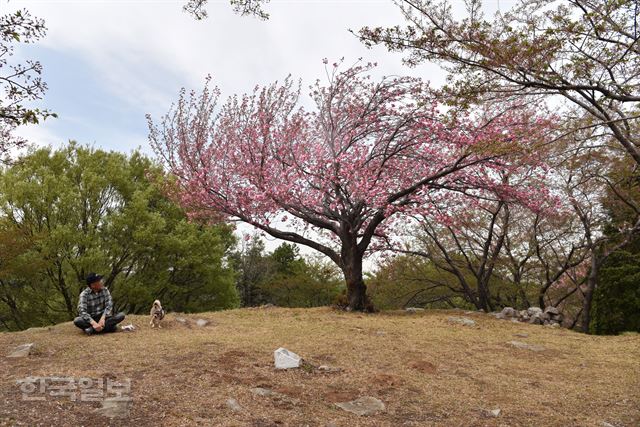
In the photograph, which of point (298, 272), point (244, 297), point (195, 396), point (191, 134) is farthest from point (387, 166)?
point (244, 297)

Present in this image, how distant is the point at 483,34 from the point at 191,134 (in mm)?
8022

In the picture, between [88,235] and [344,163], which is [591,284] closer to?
[344,163]

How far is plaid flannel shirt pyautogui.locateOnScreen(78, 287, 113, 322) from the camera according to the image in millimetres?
7800

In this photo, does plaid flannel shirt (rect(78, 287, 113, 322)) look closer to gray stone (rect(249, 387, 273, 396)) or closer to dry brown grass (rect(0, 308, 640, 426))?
dry brown grass (rect(0, 308, 640, 426))

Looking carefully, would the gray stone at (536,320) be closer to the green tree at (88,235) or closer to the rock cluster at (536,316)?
the rock cluster at (536,316)

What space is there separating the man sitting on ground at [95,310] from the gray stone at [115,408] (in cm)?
404

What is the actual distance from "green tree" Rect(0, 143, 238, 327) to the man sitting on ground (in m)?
8.89

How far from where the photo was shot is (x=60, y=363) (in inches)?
223

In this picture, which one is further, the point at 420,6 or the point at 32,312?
the point at 32,312

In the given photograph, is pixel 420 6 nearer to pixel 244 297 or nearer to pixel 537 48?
pixel 537 48

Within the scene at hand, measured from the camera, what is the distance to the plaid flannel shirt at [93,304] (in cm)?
780

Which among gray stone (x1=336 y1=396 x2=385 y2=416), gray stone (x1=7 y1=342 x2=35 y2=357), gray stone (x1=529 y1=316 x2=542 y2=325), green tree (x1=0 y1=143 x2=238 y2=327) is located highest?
green tree (x1=0 y1=143 x2=238 y2=327)

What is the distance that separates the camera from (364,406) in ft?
14.9

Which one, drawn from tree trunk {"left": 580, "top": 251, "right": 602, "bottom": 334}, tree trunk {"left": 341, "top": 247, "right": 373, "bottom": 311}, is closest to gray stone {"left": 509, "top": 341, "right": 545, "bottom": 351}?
tree trunk {"left": 341, "top": 247, "right": 373, "bottom": 311}
